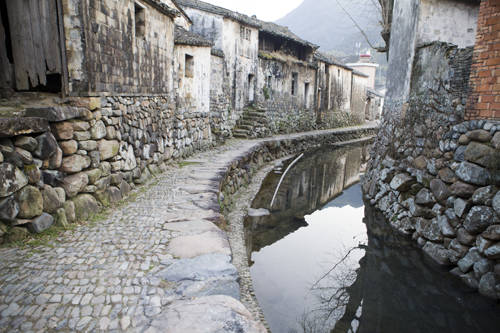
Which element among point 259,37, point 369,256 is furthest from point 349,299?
point 259,37

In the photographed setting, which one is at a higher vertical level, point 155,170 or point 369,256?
point 155,170

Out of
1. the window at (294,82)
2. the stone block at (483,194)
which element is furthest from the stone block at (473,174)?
the window at (294,82)

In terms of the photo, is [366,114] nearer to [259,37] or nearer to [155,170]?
[259,37]

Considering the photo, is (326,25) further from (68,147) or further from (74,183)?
(74,183)

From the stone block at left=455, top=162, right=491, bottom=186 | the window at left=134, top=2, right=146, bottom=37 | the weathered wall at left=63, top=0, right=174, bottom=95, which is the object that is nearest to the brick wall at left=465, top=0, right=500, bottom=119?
the stone block at left=455, top=162, right=491, bottom=186

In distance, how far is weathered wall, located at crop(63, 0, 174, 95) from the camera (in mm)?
4551

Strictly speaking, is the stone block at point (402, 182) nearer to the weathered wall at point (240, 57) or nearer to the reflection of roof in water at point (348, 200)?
the reflection of roof in water at point (348, 200)

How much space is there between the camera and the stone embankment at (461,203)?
15.6 feet

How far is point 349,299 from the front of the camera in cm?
520

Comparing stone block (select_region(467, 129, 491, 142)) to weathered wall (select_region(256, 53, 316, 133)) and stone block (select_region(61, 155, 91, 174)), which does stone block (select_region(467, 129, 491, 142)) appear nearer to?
stone block (select_region(61, 155, 91, 174))

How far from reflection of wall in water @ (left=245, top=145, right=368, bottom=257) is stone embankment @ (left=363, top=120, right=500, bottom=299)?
2.56m

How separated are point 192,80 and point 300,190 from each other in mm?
4758

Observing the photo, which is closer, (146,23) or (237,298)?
(237,298)

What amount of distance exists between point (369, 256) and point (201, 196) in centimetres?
348
